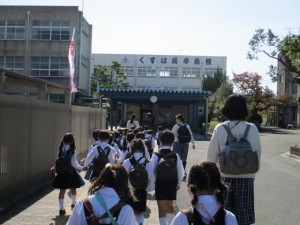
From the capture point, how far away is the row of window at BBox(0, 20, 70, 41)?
156 ft

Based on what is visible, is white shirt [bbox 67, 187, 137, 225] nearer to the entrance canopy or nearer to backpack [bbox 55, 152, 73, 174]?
backpack [bbox 55, 152, 73, 174]

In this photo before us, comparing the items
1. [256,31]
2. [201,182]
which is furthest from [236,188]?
[256,31]

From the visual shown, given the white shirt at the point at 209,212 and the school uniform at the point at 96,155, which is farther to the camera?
the school uniform at the point at 96,155

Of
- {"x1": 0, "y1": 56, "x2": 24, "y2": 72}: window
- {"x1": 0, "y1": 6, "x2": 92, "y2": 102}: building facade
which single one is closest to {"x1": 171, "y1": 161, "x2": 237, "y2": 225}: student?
{"x1": 0, "y1": 6, "x2": 92, "y2": 102}: building facade

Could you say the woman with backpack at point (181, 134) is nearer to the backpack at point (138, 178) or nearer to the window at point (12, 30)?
the backpack at point (138, 178)

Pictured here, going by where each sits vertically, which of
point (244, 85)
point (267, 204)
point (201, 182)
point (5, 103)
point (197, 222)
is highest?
point (244, 85)

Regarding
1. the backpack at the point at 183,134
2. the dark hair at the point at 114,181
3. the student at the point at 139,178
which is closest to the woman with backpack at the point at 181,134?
the backpack at the point at 183,134

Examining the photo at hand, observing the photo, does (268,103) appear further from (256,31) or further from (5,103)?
(5,103)

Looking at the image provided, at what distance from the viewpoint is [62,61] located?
47.7 metres

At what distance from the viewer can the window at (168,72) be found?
258 feet

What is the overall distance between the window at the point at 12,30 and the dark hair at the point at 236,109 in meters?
46.0

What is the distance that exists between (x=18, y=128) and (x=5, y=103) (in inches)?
38.4

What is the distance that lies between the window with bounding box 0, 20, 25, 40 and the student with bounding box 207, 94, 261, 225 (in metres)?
46.1

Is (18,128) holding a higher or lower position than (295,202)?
higher
